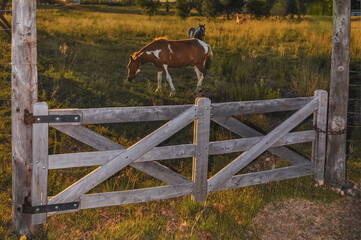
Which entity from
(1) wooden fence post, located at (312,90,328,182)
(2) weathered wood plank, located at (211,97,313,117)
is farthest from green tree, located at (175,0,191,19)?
(2) weathered wood plank, located at (211,97,313,117)

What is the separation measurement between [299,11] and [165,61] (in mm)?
16827

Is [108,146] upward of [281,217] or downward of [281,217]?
upward

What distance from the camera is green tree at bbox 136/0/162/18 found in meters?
14.7

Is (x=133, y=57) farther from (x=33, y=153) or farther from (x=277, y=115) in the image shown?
(x=33, y=153)

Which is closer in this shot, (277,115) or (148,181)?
(148,181)

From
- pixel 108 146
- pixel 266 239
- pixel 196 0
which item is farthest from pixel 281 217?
pixel 196 0

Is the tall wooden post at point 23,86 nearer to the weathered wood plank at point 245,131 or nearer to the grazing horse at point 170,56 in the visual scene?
the weathered wood plank at point 245,131

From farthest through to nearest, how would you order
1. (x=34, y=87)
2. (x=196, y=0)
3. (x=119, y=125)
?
(x=196, y=0) → (x=119, y=125) → (x=34, y=87)

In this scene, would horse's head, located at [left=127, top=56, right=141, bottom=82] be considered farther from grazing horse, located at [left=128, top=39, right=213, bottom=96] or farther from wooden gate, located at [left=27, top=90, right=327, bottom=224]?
wooden gate, located at [left=27, top=90, right=327, bottom=224]

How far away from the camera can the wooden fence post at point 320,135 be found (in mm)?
6883

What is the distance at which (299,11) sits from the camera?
26031 mm

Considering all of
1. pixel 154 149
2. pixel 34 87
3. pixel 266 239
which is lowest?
pixel 266 239

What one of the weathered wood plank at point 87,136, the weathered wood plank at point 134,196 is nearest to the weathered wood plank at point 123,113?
the weathered wood plank at point 87,136

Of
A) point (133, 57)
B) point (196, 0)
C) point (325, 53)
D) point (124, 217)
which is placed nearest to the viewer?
point (124, 217)
